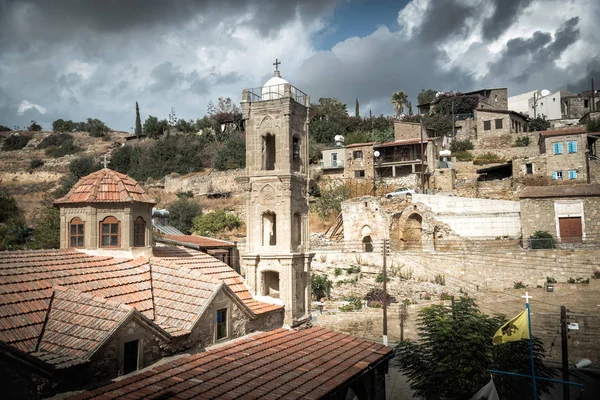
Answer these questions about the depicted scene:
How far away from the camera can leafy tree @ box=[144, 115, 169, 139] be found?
7606 cm

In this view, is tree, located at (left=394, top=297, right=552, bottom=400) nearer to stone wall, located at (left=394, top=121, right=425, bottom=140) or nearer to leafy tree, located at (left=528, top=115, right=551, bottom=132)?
stone wall, located at (left=394, top=121, right=425, bottom=140)

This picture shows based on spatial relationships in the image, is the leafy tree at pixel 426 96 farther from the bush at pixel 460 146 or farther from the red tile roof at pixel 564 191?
the red tile roof at pixel 564 191

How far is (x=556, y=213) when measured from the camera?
3153 cm

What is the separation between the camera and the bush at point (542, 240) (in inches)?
1204

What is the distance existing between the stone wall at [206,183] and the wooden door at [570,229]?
31410mm


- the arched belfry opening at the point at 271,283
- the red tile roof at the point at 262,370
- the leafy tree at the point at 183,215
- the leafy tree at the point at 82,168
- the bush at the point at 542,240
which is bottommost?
the red tile roof at the point at 262,370

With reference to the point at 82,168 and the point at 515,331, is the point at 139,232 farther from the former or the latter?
the point at 82,168

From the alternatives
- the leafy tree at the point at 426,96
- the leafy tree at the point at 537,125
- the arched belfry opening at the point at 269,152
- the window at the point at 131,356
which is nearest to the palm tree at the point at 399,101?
the leafy tree at the point at 426,96

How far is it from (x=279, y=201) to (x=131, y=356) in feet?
29.4

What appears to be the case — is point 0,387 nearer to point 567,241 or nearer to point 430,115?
point 567,241

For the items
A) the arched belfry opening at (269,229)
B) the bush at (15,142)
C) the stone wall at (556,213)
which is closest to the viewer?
the arched belfry opening at (269,229)

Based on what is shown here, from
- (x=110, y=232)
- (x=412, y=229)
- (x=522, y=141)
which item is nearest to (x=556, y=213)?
(x=412, y=229)

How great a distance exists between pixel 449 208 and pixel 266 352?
2539cm

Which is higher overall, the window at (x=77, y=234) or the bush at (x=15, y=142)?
the bush at (x=15, y=142)
